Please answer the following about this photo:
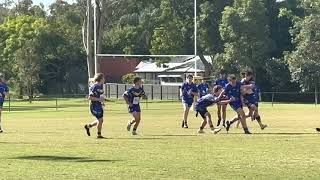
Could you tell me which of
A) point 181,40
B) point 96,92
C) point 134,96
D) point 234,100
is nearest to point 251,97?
point 234,100

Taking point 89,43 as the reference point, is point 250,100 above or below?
below

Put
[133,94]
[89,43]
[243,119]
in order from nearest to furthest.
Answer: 1. [243,119]
2. [133,94]
3. [89,43]

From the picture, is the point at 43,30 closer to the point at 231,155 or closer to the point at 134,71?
the point at 134,71

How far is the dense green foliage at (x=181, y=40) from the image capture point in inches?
2689

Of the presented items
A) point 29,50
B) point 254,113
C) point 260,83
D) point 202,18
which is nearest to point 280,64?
point 260,83

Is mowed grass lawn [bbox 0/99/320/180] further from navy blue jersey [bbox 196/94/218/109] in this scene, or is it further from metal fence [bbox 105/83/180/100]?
metal fence [bbox 105/83/180/100]

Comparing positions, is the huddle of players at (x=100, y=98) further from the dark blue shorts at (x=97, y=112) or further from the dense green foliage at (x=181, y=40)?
the dense green foliage at (x=181, y=40)

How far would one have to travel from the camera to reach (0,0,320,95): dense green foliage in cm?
6830

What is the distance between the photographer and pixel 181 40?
75625mm

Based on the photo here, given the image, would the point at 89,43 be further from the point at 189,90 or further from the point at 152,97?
the point at 189,90

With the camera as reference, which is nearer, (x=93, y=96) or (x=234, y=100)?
(x=93, y=96)

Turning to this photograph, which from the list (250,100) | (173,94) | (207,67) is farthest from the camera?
(207,67)

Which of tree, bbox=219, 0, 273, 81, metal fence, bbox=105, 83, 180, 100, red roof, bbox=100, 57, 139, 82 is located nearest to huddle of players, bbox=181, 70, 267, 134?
tree, bbox=219, 0, 273, 81

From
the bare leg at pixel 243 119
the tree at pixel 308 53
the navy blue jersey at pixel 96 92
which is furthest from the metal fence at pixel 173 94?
the navy blue jersey at pixel 96 92
